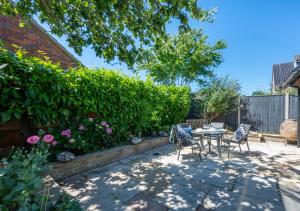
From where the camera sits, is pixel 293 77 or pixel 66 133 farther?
pixel 293 77

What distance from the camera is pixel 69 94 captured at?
11.2 feet

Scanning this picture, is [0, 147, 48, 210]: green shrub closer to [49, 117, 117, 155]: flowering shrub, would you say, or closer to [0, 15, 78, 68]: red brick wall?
[49, 117, 117, 155]: flowering shrub

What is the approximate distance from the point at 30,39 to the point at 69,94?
366 cm

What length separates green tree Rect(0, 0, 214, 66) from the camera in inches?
120

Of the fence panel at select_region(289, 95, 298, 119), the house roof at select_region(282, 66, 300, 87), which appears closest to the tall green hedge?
the house roof at select_region(282, 66, 300, 87)

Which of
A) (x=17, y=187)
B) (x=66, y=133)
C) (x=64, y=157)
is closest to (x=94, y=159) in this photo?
(x=64, y=157)

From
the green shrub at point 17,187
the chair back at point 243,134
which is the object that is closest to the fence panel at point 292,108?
the chair back at point 243,134

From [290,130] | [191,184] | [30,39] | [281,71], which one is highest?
[281,71]

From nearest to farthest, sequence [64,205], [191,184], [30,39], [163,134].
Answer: [64,205] < [191,184] < [30,39] < [163,134]

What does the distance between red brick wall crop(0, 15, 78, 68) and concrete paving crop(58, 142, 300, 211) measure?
3420 mm

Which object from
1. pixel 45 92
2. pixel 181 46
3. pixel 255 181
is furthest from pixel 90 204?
pixel 181 46

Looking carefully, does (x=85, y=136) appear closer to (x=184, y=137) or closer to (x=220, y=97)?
(x=184, y=137)

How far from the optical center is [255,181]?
3.21 metres

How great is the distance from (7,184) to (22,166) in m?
0.25
